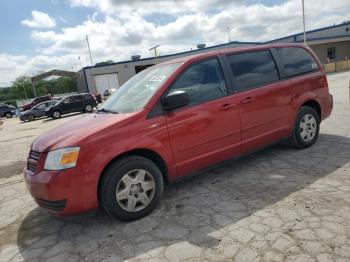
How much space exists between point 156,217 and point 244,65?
2.51 metres

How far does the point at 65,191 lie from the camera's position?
10.5ft

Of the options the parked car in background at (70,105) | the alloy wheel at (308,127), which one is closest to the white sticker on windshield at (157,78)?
the alloy wheel at (308,127)

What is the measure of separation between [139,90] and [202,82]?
2.80 feet

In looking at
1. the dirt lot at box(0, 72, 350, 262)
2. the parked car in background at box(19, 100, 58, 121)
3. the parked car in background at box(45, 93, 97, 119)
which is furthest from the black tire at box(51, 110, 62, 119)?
the dirt lot at box(0, 72, 350, 262)

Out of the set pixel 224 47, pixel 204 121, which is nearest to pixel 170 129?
pixel 204 121

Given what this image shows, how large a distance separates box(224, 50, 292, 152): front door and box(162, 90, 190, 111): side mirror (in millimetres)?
1012

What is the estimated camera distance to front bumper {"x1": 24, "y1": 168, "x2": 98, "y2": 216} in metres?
3.20

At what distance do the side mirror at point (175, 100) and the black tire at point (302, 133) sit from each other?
7.90 ft

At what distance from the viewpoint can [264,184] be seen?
4.12 m

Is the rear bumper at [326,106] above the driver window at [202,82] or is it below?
below

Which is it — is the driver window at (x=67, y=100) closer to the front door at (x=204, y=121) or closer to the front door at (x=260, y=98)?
the front door at (x=260, y=98)

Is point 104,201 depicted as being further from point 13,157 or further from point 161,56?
point 161,56

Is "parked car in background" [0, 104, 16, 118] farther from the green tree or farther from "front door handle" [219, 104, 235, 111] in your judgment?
the green tree

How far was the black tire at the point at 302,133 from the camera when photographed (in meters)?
5.18
